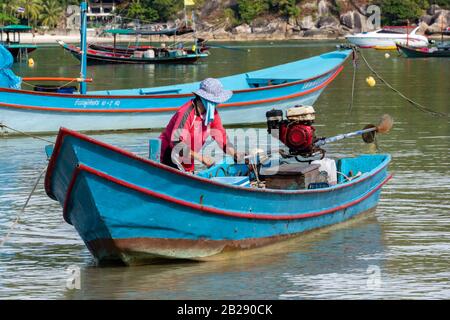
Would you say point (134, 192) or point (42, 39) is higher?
point (134, 192)

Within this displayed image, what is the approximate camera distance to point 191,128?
11305 mm

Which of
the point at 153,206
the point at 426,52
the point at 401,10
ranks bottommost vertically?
the point at 401,10

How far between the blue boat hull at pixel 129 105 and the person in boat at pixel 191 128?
10.8 meters

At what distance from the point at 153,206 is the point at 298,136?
338cm

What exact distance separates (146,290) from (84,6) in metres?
13.8

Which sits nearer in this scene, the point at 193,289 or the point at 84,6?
the point at 193,289

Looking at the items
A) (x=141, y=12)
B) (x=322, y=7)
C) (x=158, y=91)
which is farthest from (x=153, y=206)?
(x=141, y=12)

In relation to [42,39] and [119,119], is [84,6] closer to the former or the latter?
[119,119]

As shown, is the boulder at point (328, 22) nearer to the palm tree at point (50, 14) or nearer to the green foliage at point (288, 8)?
the green foliage at point (288, 8)

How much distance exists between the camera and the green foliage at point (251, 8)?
411 feet

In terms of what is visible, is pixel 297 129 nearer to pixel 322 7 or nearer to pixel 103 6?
pixel 322 7

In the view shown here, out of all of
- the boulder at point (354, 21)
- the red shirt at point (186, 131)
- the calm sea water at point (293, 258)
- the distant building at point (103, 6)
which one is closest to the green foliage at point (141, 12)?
the distant building at point (103, 6)

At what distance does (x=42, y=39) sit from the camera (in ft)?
357
